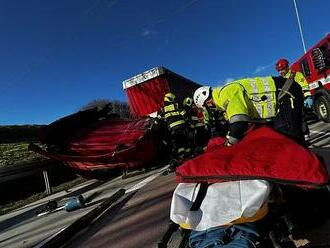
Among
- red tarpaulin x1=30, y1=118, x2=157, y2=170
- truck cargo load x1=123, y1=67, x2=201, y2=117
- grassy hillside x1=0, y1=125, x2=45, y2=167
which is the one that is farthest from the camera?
truck cargo load x1=123, y1=67, x2=201, y2=117

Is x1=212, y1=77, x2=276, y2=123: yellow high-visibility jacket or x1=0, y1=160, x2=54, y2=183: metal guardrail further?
x1=0, y1=160, x2=54, y2=183: metal guardrail

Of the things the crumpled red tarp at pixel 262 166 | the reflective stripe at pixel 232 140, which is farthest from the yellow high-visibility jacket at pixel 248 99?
the crumpled red tarp at pixel 262 166

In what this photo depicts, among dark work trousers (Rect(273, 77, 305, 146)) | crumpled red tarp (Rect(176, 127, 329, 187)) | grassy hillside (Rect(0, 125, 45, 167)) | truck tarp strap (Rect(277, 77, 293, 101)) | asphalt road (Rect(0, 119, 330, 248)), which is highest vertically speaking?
grassy hillside (Rect(0, 125, 45, 167))

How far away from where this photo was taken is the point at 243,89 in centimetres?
453

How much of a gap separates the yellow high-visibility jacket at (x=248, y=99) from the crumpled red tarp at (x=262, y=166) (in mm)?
859

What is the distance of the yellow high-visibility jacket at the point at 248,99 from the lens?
4.38m

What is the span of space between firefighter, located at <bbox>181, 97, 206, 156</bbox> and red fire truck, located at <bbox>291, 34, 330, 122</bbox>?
3.26 metres

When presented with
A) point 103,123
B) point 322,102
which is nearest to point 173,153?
point 103,123

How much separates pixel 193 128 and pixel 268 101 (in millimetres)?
6864

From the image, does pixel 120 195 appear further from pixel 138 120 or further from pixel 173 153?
pixel 138 120

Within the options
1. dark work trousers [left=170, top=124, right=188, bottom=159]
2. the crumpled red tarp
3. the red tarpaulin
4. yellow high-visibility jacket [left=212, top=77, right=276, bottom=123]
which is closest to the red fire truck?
dark work trousers [left=170, top=124, right=188, bottom=159]

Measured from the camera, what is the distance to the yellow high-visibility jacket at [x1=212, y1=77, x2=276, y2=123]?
4378 mm

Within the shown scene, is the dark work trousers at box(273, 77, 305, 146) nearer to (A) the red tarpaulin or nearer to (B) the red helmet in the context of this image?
(B) the red helmet

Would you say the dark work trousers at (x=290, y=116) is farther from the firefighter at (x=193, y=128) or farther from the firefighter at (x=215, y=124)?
the firefighter at (x=215, y=124)
